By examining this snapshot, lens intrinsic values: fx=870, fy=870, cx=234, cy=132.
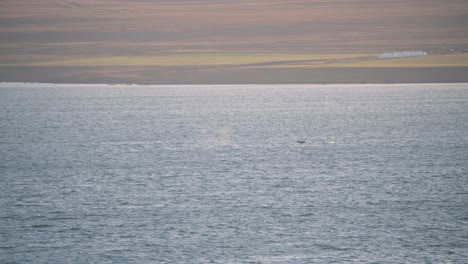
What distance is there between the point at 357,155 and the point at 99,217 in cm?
4652

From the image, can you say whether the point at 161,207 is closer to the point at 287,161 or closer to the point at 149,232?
the point at 149,232

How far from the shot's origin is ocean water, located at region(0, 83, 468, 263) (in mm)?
55938

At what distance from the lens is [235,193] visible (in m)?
76.1

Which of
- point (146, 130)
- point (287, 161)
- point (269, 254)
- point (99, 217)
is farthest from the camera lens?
point (146, 130)

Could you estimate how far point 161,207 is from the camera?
70062 mm

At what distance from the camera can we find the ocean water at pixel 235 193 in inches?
2202

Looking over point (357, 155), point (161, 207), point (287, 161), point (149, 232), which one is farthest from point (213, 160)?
point (149, 232)

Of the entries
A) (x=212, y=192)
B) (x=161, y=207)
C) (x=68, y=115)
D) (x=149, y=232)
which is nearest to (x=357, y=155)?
(x=212, y=192)

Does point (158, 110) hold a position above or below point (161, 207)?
above

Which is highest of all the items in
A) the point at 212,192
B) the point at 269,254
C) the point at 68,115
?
the point at 68,115

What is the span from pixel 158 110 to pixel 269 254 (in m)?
136

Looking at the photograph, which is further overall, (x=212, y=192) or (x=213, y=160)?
(x=213, y=160)

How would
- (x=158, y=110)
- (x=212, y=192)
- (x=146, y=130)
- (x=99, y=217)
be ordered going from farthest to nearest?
(x=158, y=110) → (x=146, y=130) → (x=212, y=192) → (x=99, y=217)

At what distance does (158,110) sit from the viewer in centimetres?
18825
